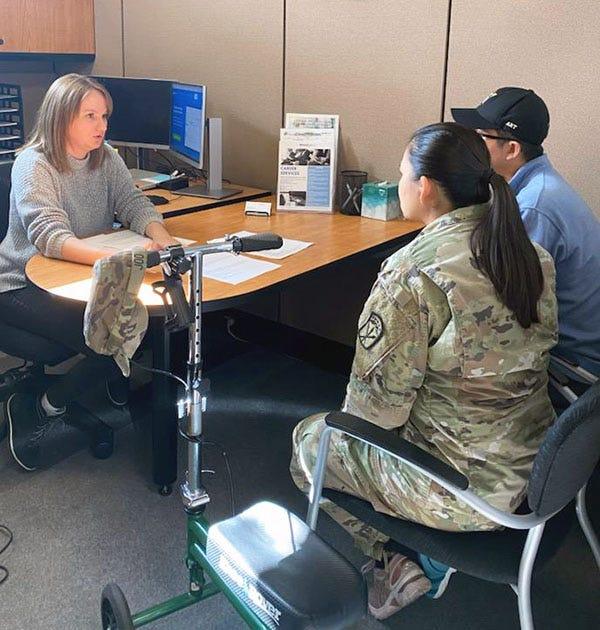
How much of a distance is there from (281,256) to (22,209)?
781 millimetres

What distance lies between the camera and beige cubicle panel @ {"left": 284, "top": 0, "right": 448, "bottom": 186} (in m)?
2.67

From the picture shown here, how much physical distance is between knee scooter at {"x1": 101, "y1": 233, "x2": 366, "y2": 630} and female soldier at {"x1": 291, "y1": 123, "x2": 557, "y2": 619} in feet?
0.56

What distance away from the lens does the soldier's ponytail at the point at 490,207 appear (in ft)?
4.40

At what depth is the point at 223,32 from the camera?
10.6 ft

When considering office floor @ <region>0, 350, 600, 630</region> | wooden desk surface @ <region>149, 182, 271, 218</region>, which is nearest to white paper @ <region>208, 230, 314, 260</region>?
wooden desk surface @ <region>149, 182, 271, 218</region>

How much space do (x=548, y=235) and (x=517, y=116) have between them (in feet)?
1.20

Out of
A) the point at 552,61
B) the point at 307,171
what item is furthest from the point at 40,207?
the point at 552,61

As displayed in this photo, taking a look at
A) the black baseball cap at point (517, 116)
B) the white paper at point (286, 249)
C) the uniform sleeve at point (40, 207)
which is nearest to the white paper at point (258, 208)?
the white paper at point (286, 249)

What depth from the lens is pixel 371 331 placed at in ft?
4.61

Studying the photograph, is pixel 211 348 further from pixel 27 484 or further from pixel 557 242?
pixel 557 242

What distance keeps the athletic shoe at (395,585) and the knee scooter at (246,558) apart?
355mm

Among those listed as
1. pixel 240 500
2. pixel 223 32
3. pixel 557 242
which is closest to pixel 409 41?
pixel 223 32

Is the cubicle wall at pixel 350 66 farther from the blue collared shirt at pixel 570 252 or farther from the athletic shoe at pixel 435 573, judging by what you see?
the athletic shoe at pixel 435 573

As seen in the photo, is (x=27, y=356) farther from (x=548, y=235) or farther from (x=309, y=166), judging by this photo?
(x=548, y=235)
